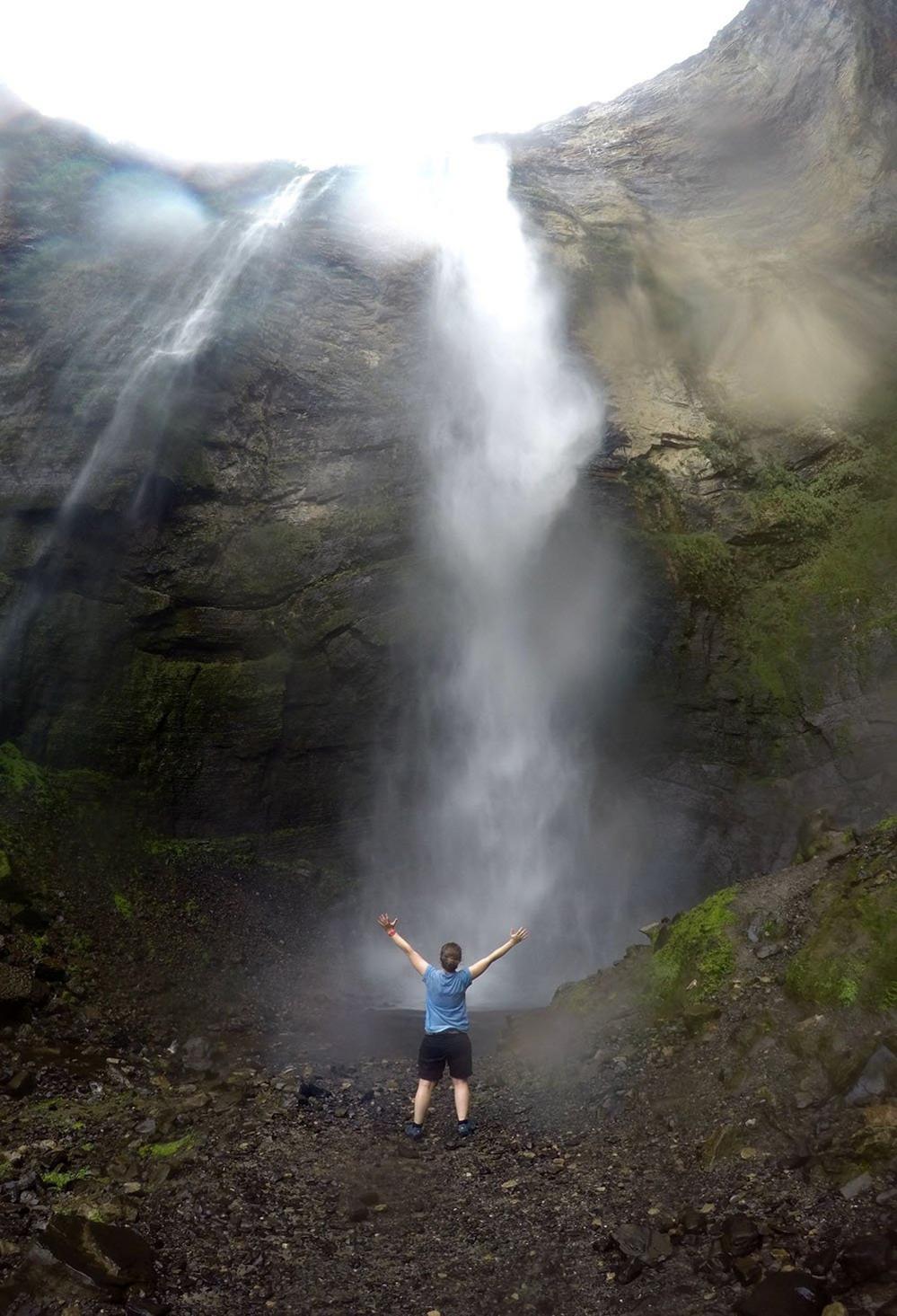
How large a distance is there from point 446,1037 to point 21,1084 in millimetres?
4045

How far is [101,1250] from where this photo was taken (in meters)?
4.80

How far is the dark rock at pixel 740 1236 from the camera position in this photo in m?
4.41

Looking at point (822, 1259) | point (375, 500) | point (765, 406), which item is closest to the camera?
point (822, 1259)

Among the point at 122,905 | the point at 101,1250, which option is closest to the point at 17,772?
the point at 122,905

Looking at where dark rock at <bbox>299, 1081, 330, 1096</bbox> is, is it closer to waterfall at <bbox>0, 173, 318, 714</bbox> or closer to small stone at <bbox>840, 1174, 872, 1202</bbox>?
small stone at <bbox>840, 1174, 872, 1202</bbox>

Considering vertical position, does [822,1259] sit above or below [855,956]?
below

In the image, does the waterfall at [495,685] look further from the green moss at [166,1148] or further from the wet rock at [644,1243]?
the wet rock at [644,1243]

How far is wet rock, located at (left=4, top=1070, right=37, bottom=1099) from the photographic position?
752 cm

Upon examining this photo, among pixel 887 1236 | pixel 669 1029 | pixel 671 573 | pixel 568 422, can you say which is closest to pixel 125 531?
pixel 568 422

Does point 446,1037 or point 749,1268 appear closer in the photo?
point 749,1268

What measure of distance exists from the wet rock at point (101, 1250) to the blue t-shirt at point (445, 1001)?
264cm

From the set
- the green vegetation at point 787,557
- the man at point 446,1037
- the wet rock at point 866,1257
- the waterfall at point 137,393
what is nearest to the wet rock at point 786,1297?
the wet rock at point 866,1257

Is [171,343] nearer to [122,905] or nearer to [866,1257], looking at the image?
[122,905]

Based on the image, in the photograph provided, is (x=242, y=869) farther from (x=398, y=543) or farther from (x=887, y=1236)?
(x=887, y=1236)
